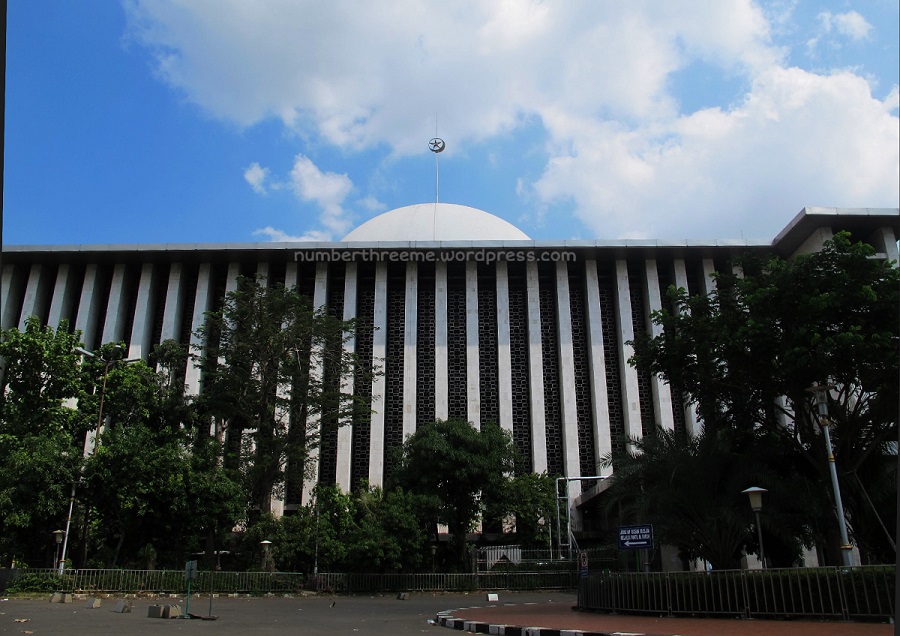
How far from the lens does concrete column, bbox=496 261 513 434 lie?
40.7 metres

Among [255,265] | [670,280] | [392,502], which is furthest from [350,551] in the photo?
[670,280]

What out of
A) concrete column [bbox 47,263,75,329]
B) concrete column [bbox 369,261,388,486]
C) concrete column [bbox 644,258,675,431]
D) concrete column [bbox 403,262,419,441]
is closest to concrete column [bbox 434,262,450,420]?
concrete column [bbox 403,262,419,441]

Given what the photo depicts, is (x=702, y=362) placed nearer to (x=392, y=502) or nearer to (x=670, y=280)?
(x=392, y=502)

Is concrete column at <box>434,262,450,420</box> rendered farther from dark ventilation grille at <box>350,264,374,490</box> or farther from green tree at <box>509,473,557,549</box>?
green tree at <box>509,473,557,549</box>

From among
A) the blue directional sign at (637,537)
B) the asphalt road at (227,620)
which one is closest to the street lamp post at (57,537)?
the asphalt road at (227,620)

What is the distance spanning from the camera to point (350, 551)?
2797 cm

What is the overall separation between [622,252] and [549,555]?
19592mm

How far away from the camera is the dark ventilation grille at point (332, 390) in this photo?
32.3m

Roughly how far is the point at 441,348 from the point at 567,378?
755cm

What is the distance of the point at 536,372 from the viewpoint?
4169 cm

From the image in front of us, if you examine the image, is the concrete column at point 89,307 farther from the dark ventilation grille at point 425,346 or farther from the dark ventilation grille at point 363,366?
the dark ventilation grille at point 425,346

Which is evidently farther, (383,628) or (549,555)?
(549,555)

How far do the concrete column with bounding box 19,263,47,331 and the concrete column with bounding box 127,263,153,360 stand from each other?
222 inches

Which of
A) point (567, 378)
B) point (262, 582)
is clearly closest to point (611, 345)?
point (567, 378)
